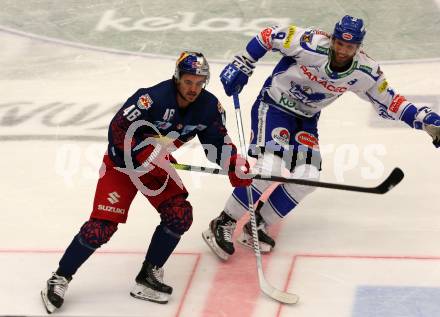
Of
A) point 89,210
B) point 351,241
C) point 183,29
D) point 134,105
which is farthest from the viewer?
point 183,29

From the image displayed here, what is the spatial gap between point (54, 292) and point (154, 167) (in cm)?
77

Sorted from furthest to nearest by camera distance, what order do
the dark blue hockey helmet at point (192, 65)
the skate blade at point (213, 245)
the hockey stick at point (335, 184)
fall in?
the skate blade at point (213, 245) → the hockey stick at point (335, 184) → the dark blue hockey helmet at point (192, 65)

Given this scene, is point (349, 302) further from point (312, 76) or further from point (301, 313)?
point (312, 76)

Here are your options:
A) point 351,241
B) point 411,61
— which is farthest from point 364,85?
point 411,61

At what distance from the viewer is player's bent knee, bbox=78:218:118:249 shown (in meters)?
4.52

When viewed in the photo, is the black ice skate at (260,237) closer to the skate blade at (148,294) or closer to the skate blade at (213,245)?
the skate blade at (213,245)

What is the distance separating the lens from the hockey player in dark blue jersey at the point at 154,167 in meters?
4.53

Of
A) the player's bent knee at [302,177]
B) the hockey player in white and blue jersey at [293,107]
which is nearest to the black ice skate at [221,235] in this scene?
the hockey player in white and blue jersey at [293,107]

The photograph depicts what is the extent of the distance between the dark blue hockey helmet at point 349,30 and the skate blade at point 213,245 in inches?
49.8

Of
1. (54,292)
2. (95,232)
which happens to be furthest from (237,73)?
(54,292)

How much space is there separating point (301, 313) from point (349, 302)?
0.26 meters

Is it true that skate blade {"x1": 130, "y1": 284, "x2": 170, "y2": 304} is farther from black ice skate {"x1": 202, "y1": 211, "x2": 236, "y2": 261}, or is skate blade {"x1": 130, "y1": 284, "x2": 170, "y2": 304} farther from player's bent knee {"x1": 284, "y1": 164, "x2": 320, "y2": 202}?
player's bent knee {"x1": 284, "y1": 164, "x2": 320, "y2": 202}

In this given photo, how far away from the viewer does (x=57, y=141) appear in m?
6.46

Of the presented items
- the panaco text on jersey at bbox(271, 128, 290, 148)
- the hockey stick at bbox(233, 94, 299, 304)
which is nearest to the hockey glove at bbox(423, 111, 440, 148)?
the panaco text on jersey at bbox(271, 128, 290, 148)
